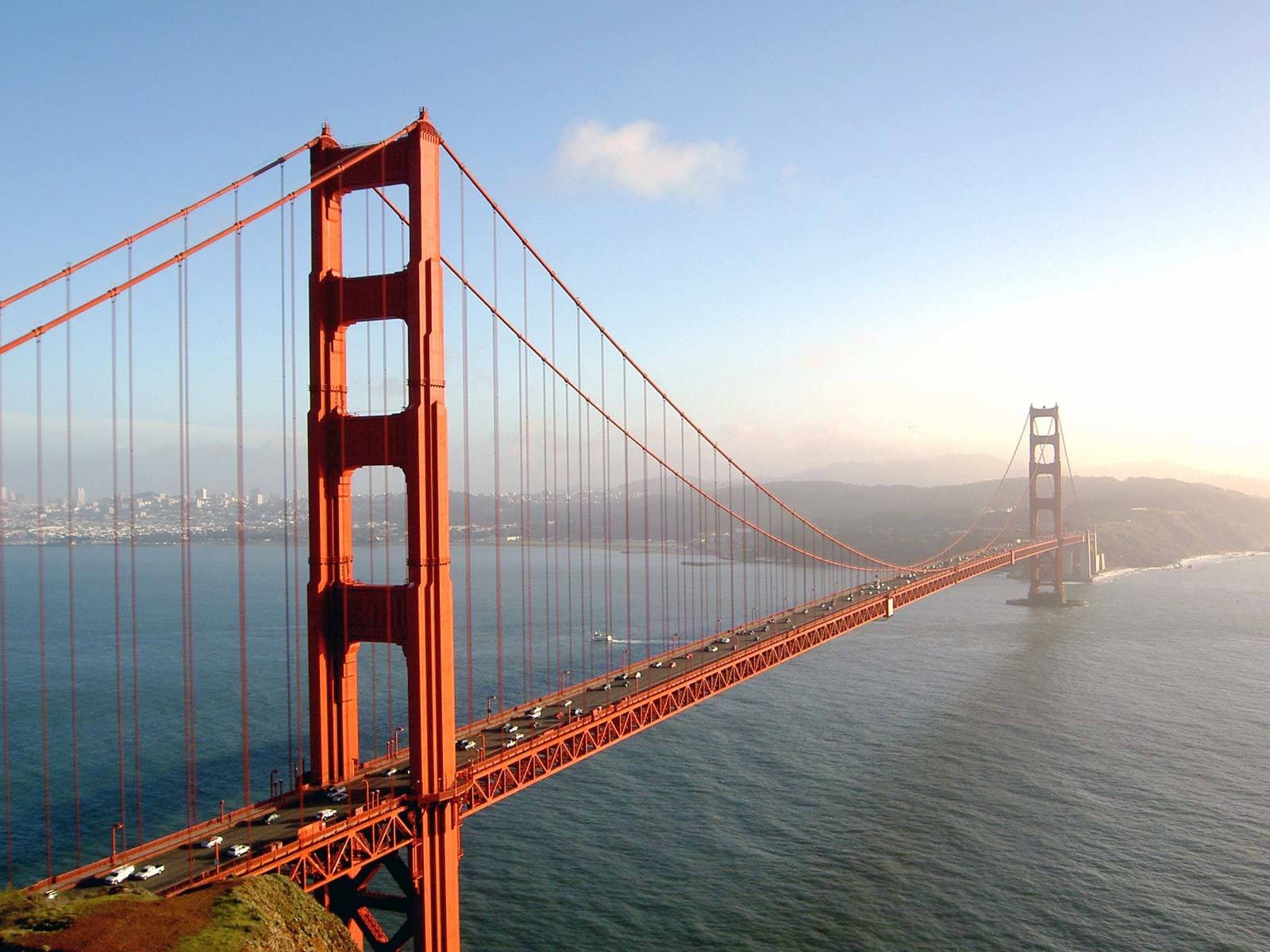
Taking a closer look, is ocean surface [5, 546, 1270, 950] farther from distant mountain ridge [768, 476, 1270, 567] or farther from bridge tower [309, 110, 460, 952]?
distant mountain ridge [768, 476, 1270, 567]

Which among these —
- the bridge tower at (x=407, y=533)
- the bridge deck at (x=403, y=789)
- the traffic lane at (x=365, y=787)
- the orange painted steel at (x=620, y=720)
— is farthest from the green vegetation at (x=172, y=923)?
the orange painted steel at (x=620, y=720)

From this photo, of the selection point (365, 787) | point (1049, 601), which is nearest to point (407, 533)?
point (365, 787)

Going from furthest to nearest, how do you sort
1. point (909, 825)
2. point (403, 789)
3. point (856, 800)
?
point (856, 800), point (909, 825), point (403, 789)

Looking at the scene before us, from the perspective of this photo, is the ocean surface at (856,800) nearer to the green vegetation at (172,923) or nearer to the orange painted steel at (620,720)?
the orange painted steel at (620,720)

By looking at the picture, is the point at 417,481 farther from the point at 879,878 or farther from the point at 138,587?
the point at 138,587

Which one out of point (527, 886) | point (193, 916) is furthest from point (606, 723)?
point (193, 916)

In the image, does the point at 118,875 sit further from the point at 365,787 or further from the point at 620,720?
the point at 620,720
